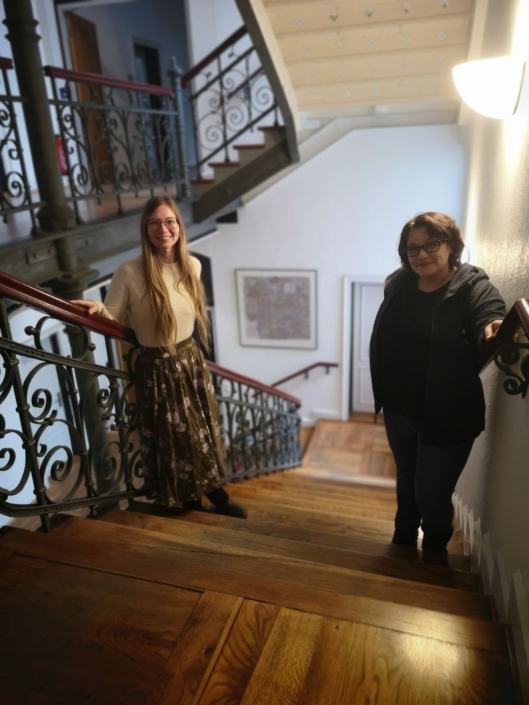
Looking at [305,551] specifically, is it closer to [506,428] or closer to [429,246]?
[506,428]

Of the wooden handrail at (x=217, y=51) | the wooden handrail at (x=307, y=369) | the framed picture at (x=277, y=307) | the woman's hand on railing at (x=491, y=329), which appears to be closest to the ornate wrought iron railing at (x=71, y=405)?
the woman's hand on railing at (x=491, y=329)

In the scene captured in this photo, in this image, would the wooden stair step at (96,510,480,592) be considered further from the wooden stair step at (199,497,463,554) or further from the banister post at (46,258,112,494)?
the wooden stair step at (199,497,463,554)

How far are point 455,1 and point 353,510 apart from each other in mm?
3330

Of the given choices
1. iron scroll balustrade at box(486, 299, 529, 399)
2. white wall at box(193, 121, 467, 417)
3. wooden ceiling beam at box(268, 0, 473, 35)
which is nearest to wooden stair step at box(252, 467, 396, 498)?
white wall at box(193, 121, 467, 417)

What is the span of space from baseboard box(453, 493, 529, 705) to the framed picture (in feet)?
14.2

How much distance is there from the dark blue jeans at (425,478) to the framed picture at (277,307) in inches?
172

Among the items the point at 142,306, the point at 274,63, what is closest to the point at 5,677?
the point at 142,306

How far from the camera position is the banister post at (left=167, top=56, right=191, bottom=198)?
4402mm

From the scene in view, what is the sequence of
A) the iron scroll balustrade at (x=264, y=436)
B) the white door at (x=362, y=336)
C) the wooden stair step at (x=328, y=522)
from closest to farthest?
the wooden stair step at (x=328, y=522)
the iron scroll balustrade at (x=264, y=436)
the white door at (x=362, y=336)

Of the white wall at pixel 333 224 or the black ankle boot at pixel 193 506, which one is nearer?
the black ankle boot at pixel 193 506

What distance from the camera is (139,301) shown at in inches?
78.9

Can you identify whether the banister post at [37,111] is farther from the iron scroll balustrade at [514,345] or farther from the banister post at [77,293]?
the iron scroll balustrade at [514,345]

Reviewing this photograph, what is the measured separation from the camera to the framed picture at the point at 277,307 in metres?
6.37

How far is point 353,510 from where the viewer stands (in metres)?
3.46
